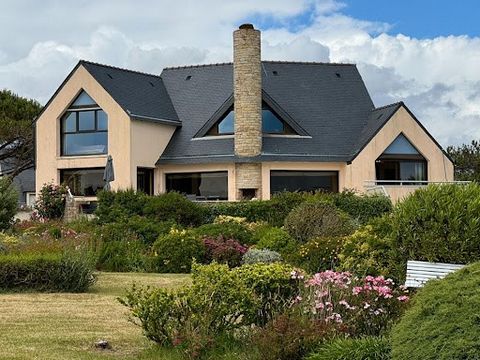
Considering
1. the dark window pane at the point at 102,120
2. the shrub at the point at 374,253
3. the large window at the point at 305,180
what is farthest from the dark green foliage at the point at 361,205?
the shrub at the point at 374,253

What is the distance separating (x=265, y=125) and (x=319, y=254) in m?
21.6

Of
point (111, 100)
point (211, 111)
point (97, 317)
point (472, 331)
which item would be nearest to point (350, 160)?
point (211, 111)

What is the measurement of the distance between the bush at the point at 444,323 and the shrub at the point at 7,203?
70.3 ft

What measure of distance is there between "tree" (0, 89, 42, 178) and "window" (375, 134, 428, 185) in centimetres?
2708

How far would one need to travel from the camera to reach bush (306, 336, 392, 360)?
7.84 metres

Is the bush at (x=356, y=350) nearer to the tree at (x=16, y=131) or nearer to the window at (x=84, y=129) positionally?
the window at (x=84, y=129)

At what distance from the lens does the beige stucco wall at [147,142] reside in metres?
38.8

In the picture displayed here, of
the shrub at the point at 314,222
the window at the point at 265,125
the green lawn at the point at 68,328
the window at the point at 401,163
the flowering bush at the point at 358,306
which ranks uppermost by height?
Result: the window at the point at 265,125

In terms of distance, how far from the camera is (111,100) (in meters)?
39.2

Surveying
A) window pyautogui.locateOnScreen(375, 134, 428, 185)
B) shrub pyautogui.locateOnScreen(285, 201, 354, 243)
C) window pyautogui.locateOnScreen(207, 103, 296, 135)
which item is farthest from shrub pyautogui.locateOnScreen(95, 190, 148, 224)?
window pyautogui.locateOnScreen(375, 134, 428, 185)

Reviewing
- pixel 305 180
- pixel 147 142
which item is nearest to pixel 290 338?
pixel 305 180

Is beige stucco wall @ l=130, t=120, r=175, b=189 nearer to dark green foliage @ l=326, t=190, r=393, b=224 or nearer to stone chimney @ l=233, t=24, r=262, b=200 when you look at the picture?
stone chimney @ l=233, t=24, r=262, b=200

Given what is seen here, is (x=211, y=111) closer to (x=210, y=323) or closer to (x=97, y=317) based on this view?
(x=97, y=317)

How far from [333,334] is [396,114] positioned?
31.7 metres
